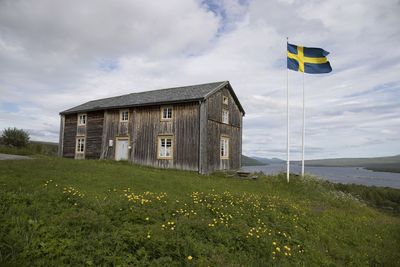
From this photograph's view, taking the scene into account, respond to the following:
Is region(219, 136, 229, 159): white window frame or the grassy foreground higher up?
region(219, 136, 229, 159): white window frame

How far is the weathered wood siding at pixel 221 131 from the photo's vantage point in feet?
70.4

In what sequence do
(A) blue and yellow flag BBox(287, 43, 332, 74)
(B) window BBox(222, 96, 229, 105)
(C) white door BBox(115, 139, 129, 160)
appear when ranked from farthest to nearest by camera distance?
1. (B) window BBox(222, 96, 229, 105)
2. (C) white door BBox(115, 139, 129, 160)
3. (A) blue and yellow flag BBox(287, 43, 332, 74)

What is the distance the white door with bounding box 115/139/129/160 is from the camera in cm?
2348

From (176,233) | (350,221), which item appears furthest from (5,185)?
(350,221)

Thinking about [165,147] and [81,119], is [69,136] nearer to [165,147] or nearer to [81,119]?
[81,119]

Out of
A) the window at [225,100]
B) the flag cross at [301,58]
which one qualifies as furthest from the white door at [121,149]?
the flag cross at [301,58]

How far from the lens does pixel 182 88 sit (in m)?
25.8

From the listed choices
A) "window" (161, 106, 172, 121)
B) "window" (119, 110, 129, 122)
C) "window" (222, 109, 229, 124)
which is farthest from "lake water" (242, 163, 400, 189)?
"window" (119, 110, 129, 122)

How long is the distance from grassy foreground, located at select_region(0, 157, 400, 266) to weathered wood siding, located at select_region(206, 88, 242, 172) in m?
11.0

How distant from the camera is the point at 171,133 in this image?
70.5 feet

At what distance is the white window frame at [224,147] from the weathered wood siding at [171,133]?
3556 mm

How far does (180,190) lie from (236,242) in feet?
17.4

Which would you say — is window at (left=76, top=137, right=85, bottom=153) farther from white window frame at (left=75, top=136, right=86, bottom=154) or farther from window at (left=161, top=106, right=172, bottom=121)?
window at (left=161, top=106, right=172, bottom=121)

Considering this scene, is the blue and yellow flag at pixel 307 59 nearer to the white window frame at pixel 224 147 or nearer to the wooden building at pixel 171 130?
the wooden building at pixel 171 130
